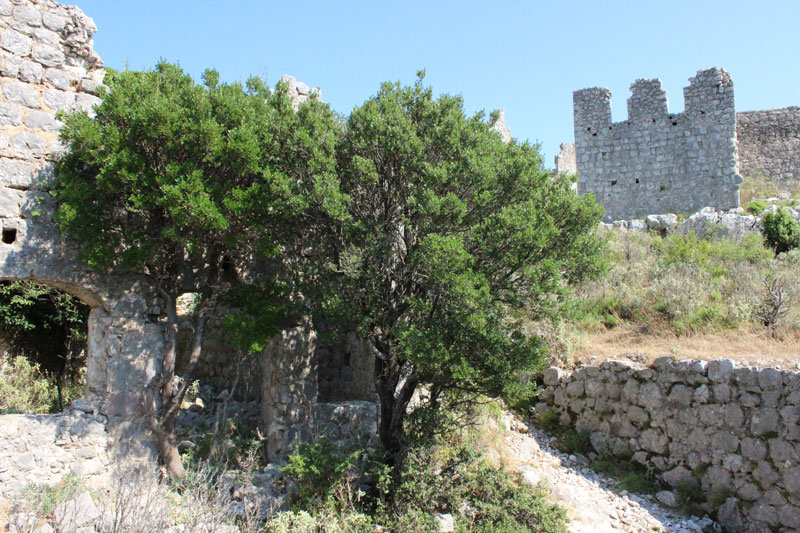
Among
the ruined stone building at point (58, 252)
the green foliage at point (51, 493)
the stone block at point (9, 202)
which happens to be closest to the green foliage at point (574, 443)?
the ruined stone building at point (58, 252)

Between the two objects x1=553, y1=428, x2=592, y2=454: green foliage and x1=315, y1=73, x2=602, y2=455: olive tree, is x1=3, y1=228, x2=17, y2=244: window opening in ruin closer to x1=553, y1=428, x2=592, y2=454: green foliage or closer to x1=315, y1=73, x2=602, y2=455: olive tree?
x1=315, y1=73, x2=602, y2=455: olive tree

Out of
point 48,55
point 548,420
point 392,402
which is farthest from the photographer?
point 548,420

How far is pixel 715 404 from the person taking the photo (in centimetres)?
848

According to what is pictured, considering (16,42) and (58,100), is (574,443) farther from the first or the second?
(16,42)

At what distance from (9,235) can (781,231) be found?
15.4 metres

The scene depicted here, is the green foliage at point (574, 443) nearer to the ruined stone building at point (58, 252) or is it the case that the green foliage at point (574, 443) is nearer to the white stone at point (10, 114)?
the ruined stone building at point (58, 252)

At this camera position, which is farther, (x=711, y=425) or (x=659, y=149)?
(x=659, y=149)

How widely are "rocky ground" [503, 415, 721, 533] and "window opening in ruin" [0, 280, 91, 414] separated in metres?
8.66

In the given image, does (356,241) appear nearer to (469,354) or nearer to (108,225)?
(469,354)

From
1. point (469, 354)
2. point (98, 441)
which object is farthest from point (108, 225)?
point (469, 354)

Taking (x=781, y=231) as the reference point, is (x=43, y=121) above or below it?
above

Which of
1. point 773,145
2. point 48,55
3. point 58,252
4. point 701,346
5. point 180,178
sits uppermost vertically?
point 773,145

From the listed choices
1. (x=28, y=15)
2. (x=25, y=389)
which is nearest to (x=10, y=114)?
(x=28, y=15)

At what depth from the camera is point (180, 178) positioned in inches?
304
